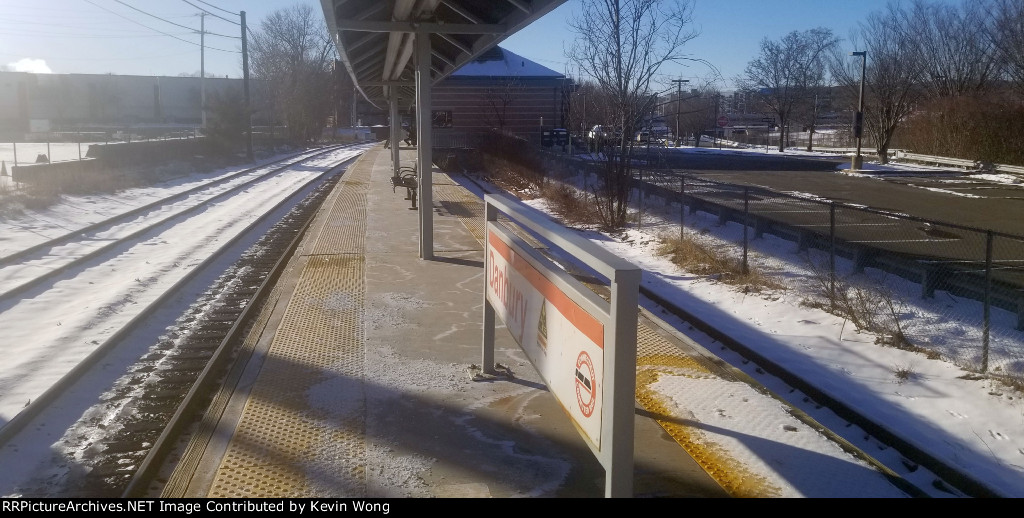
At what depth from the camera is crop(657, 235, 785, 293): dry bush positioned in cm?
1121

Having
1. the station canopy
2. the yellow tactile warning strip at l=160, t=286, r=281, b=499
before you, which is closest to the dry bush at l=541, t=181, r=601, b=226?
the station canopy

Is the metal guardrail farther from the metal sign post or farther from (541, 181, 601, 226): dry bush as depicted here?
the metal sign post

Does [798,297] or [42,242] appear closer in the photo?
[798,297]

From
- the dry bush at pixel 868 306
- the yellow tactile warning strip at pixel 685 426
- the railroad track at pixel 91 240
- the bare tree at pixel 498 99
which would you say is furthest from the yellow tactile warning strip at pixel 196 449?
the bare tree at pixel 498 99

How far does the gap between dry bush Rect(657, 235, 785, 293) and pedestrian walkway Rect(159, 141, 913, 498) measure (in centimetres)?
279

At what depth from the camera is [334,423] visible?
6.07 meters

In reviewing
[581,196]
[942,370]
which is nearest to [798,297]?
[942,370]

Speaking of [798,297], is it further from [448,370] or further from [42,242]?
[42,242]

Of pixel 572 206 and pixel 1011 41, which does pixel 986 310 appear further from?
pixel 1011 41

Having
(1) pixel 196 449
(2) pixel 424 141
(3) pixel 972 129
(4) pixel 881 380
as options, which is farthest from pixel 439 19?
(3) pixel 972 129

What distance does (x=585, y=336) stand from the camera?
4.20 m

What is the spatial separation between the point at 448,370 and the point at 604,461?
3.49m

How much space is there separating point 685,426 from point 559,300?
200cm

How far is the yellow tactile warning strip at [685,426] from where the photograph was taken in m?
5.08
